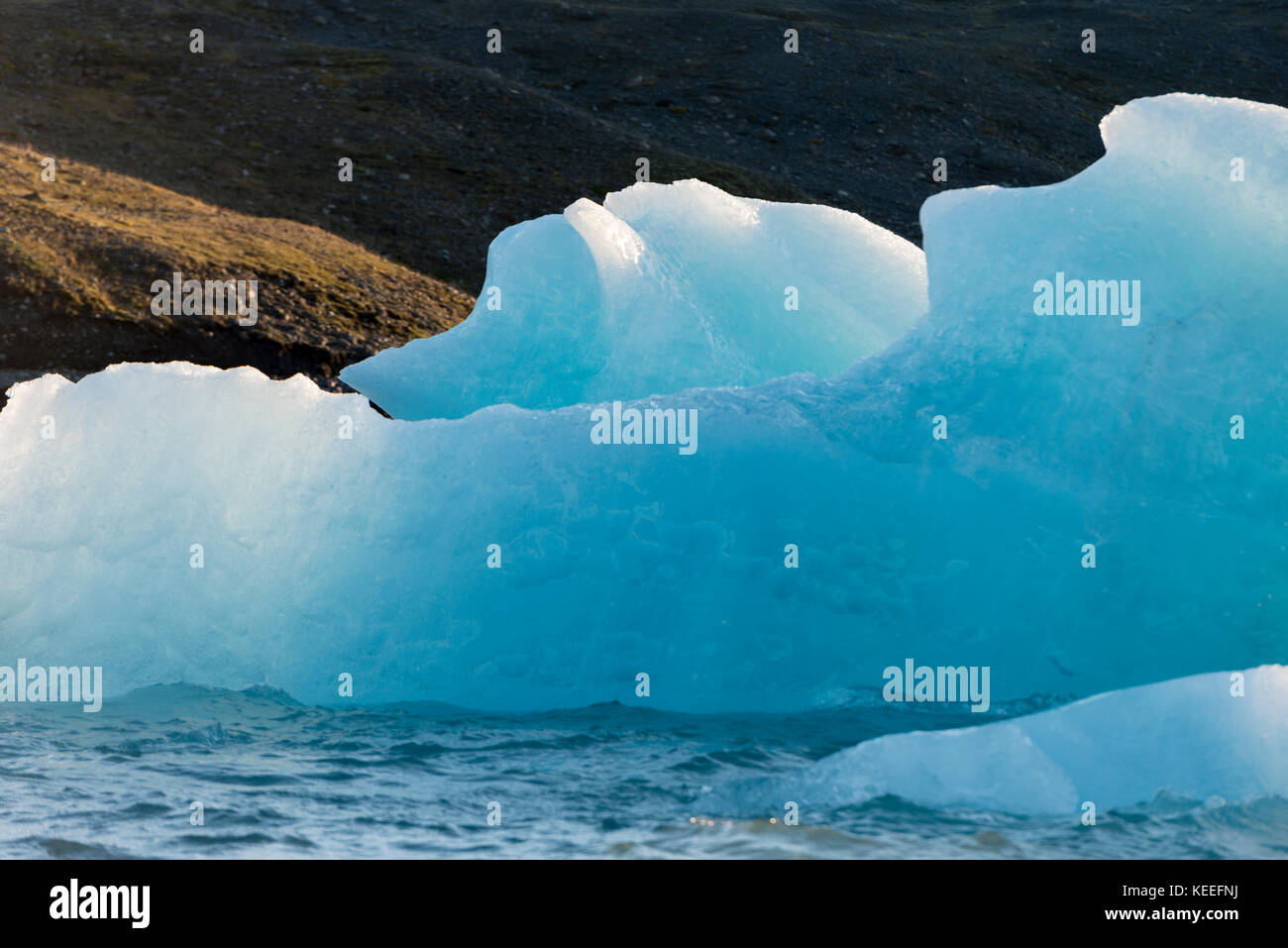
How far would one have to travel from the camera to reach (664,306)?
10250 mm

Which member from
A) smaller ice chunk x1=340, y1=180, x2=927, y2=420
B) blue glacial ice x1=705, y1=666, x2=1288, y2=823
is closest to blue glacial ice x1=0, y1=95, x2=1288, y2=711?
blue glacial ice x1=705, y1=666, x2=1288, y2=823

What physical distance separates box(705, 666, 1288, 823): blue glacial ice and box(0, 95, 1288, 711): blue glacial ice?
1.64 meters

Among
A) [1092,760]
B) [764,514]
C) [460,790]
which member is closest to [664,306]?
[764,514]

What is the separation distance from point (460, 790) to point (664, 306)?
16.8ft

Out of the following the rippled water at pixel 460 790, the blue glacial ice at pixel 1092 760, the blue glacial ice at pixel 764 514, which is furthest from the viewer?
the blue glacial ice at pixel 764 514

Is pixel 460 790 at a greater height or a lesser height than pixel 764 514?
lesser

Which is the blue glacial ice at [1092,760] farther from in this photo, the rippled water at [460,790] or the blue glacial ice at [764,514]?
Answer: the blue glacial ice at [764,514]

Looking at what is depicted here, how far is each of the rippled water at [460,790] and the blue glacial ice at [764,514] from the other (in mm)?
368

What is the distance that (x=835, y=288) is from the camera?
428 inches

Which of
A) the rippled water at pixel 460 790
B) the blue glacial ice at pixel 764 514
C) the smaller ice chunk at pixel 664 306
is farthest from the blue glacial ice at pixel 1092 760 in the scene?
the smaller ice chunk at pixel 664 306

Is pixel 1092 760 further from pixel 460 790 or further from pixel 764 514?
pixel 460 790

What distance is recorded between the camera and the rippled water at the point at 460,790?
519cm

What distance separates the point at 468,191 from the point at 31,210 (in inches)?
444
